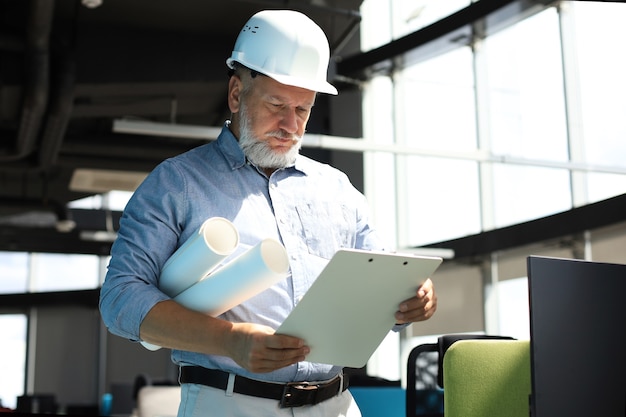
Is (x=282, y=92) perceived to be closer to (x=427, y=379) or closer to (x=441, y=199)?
(x=427, y=379)

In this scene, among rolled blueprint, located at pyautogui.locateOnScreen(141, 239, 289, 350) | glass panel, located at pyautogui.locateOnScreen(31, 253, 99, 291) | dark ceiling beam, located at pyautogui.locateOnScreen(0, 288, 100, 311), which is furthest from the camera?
glass panel, located at pyautogui.locateOnScreen(31, 253, 99, 291)

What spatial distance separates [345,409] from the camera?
A: 5.63 ft

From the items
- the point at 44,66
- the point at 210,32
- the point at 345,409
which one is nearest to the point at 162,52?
the point at 210,32

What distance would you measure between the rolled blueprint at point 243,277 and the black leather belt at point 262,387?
0.18m

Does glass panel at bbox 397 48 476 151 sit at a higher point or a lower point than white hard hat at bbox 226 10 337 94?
higher

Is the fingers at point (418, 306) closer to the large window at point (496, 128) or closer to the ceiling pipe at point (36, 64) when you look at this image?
the ceiling pipe at point (36, 64)

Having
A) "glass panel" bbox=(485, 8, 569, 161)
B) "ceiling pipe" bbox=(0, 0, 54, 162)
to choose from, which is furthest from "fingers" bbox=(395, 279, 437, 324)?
"glass panel" bbox=(485, 8, 569, 161)

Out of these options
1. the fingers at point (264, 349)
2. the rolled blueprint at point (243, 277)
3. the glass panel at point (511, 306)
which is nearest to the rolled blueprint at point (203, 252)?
the rolled blueprint at point (243, 277)

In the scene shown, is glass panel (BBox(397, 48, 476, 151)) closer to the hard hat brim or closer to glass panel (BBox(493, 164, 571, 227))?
glass panel (BBox(493, 164, 571, 227))

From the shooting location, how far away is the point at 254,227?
171 centimetres

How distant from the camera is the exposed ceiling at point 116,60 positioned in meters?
8.30

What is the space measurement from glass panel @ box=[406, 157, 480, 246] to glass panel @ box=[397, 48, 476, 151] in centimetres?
29

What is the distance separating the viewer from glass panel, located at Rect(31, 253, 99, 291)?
16.5 metres

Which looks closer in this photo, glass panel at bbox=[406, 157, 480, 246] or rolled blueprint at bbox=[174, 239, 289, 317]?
rolled blueprint at bbox=[174, 239, 289, 317]
